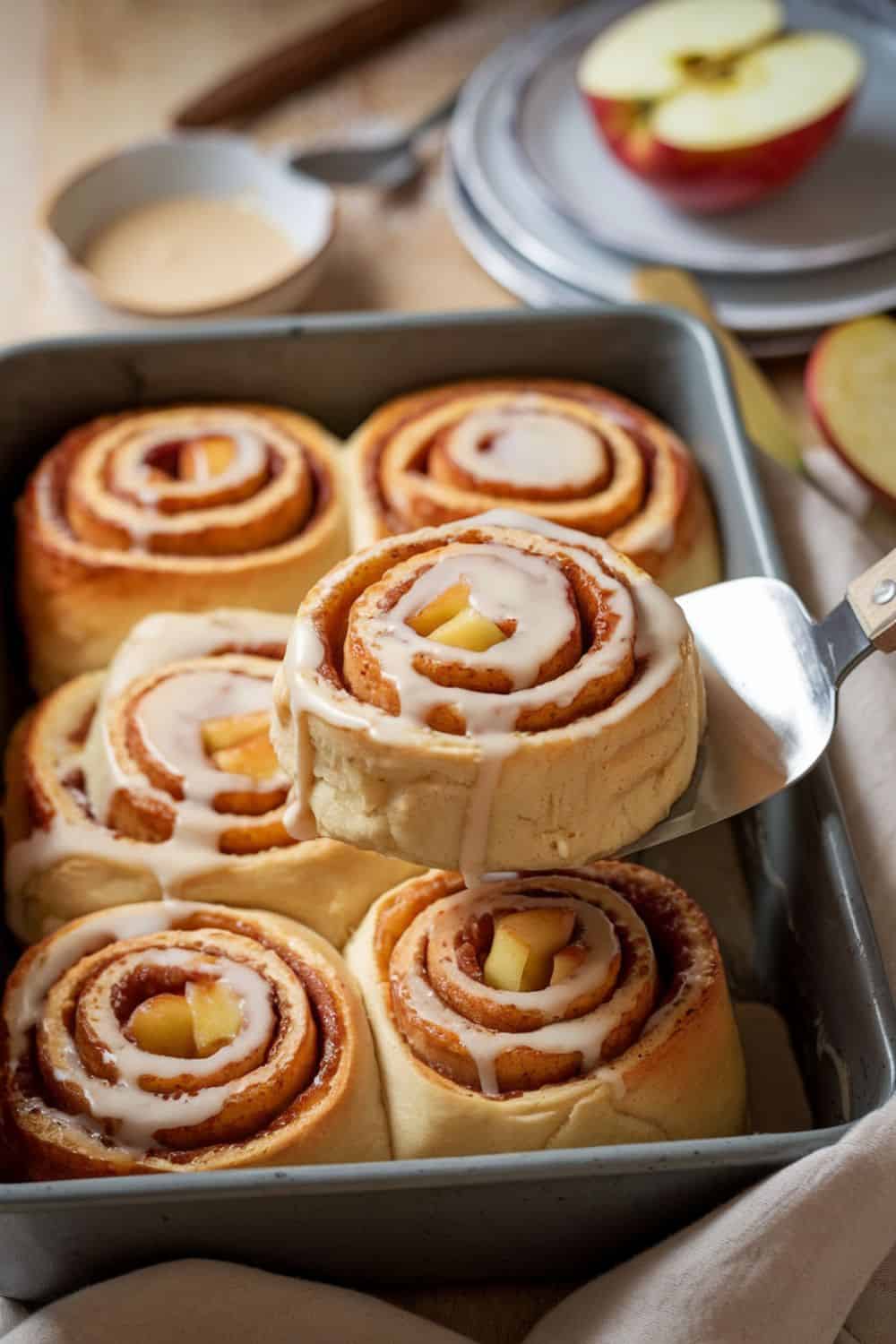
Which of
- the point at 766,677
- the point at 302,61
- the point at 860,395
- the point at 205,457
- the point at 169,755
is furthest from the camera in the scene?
the point at 302,61

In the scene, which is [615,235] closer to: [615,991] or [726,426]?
[726,426]

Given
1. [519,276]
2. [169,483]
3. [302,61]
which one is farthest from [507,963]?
[302,61]

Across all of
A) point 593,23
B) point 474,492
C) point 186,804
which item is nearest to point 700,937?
point 186,804

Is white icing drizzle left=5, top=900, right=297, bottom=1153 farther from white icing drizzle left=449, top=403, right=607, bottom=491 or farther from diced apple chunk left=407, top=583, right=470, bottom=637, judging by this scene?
white icing drizzle left=449, top=403, right=607, bottom=491

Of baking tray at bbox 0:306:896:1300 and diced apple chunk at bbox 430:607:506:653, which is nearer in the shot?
baking tray at bbox 0:306:896:1300

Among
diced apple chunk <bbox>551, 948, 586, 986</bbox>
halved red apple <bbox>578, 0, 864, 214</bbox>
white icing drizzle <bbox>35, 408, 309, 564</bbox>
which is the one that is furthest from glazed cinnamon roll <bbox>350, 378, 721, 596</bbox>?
halved red apple <bbox>578, 0, 864, 214</bbox>

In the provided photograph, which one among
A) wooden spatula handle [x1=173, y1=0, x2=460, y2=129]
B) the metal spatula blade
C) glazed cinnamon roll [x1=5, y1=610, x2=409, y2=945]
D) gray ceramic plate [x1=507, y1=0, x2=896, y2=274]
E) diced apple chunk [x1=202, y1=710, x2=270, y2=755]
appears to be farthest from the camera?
wooden spatula handle [x1=173, y1=0, x2=460, y2=129]

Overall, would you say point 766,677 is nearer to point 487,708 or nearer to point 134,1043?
point 487,708

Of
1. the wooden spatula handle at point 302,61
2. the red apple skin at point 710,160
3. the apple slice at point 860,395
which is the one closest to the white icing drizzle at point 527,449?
the apple slice at point 860,395
